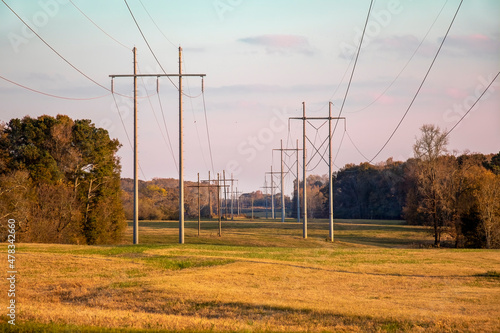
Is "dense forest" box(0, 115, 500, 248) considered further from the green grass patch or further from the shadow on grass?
the shadow on grass

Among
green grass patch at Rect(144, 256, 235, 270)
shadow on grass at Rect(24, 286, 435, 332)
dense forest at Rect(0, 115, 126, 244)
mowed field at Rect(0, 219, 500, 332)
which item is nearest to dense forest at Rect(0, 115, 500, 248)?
dense forest at Rect(0, 115, 126, 244)

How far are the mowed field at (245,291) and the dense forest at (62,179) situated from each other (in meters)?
18.9

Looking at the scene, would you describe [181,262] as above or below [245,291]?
above

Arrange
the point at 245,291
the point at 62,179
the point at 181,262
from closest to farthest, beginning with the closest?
the point at 245,291 < the point at 181,262 < the point at 62,179

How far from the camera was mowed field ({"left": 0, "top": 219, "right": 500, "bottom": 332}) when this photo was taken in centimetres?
1512

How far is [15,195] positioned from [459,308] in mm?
39783

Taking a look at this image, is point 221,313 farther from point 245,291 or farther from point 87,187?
point 87,187

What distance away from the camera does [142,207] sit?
121 meters

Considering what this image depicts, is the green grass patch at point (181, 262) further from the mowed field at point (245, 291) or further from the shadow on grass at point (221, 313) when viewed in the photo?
the shadow on grass at point (221, 313)

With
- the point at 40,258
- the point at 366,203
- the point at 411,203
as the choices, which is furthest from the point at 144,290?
the point at 366,203

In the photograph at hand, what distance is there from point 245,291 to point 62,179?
1656 inches

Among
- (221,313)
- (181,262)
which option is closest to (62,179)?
(181,262)

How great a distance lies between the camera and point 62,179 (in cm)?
5862

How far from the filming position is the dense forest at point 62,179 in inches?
2057
